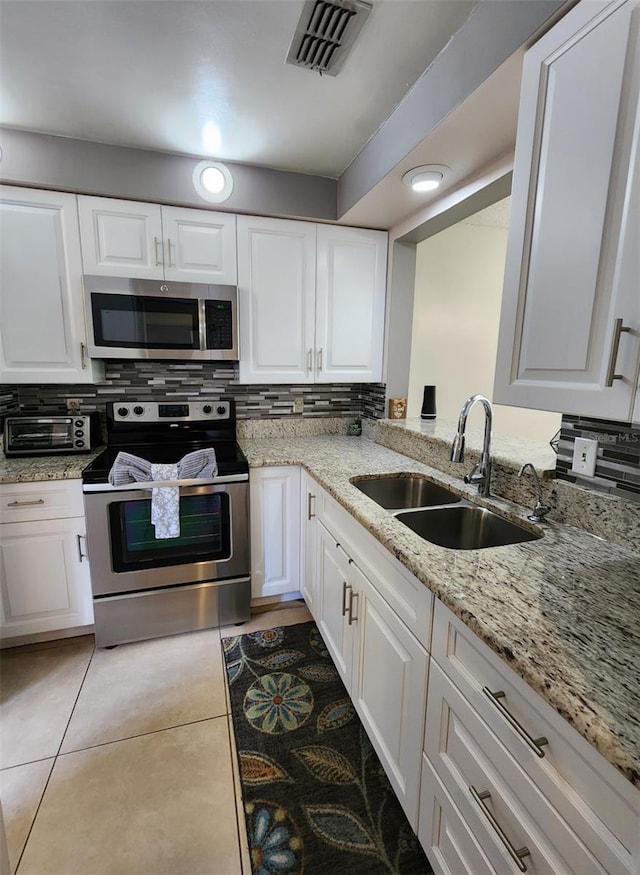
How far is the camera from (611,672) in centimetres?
67

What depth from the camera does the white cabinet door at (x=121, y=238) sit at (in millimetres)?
2008

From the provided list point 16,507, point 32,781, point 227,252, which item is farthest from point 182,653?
point 227,252

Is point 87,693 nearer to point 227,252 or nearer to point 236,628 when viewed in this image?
point 236,628

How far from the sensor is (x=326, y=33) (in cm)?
126

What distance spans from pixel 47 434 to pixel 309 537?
4.86ft

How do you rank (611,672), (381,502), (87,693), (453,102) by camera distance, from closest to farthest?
(611,672) → (453,102) → (87,693) → (381,502)

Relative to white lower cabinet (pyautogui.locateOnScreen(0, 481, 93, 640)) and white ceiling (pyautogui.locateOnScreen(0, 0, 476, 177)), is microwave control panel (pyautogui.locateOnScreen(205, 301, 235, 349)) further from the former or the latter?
white lower cabinet (pyautogui.locateOnScreen(0, 481, 93, 640))

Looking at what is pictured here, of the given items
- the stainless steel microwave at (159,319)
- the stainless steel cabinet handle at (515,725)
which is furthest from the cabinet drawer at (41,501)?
the stainless steel cabinet handle at (515,725)

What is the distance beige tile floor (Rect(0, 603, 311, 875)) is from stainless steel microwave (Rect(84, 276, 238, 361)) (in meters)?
1.54

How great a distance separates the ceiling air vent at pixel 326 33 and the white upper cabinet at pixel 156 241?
3.12 feet

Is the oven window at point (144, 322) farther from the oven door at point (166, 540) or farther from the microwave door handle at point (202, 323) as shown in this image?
the oven door at point (166, 540)

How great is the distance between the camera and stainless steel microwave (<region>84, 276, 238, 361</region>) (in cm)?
202

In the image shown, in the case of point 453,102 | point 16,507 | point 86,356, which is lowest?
point 16,507

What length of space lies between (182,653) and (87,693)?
0.41 metres
